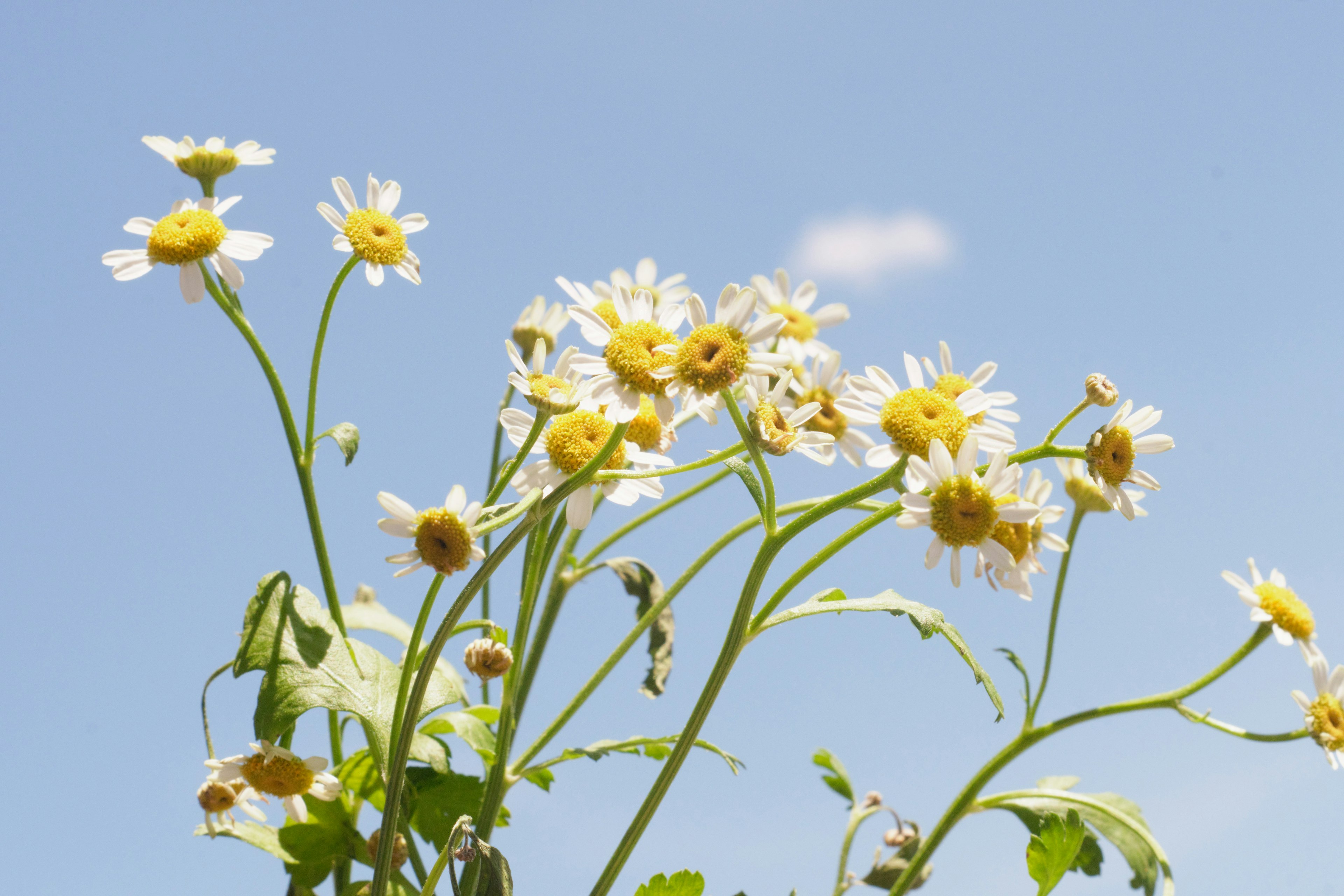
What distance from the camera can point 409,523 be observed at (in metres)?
0.79

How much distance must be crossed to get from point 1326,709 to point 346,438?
39.7 inches

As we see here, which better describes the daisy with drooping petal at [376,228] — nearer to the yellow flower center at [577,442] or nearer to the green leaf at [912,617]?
the yellow flower center at [577,442]

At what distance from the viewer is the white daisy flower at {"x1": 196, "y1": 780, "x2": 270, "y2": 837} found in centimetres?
94

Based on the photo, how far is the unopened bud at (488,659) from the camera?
0.88 m

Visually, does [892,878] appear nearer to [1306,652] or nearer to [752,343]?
[1306,652]

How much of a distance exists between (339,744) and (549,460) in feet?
1.70

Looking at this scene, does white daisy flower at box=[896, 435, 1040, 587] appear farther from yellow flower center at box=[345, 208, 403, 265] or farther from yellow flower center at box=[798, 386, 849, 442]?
yellow flower center at box=[345, 208, 403, 265]

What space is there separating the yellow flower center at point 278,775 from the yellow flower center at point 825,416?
22.8 inches

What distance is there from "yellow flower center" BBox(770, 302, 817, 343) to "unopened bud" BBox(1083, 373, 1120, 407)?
0.51 metres

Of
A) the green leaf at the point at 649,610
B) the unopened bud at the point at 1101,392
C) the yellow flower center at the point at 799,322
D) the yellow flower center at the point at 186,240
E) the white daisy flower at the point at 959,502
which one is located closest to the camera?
the white daisy flower at the point at 959,502

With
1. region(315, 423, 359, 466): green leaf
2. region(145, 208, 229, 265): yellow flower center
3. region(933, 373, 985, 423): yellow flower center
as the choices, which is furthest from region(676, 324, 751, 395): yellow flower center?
region(145, 208, 229, 265): yellow flower center

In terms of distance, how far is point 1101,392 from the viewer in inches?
32.6

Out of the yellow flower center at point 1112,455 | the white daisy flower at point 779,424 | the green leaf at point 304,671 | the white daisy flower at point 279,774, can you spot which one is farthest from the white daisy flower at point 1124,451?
the white daisy flower at point 279,774

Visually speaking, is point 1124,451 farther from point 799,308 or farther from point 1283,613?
point 799,308
